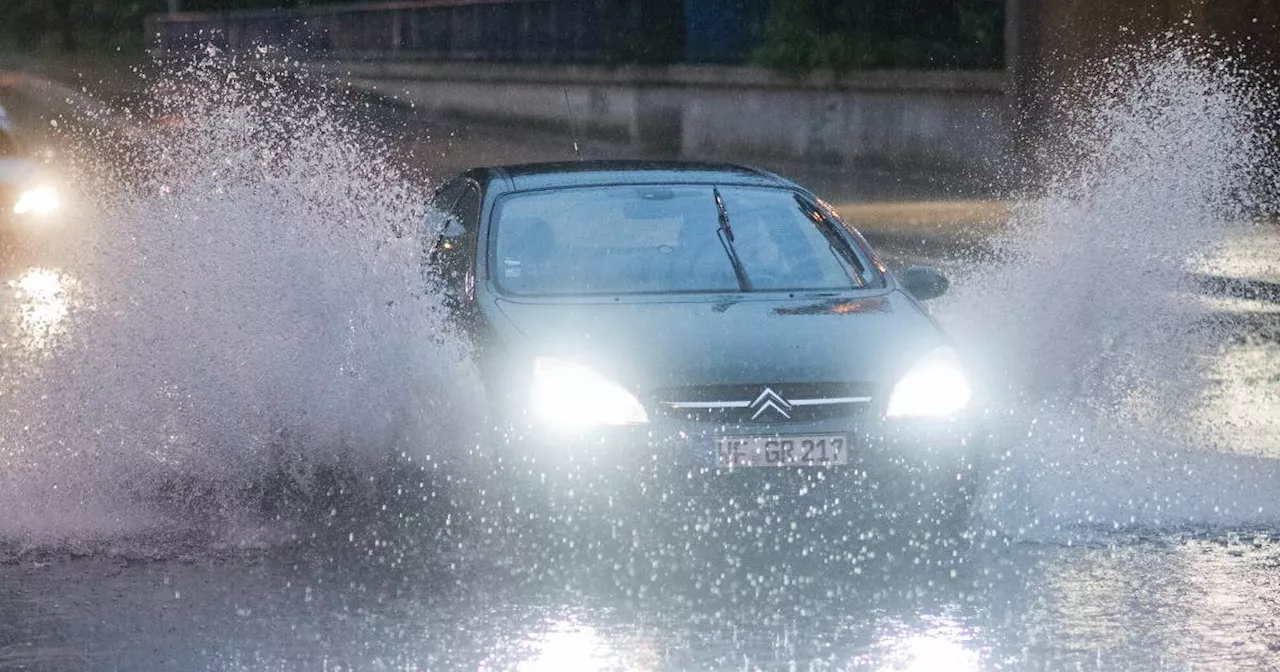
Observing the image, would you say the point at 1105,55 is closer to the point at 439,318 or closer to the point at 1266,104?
the point at 1266,104

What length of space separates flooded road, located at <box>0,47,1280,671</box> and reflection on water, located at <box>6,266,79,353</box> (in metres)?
0.08

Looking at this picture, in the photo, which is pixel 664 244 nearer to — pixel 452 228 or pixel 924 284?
pixel 924 284

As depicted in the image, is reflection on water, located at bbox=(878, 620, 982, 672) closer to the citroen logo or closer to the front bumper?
the front bumper

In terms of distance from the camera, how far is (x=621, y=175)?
9336mm

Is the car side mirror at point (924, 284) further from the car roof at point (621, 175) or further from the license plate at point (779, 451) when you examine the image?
the license plate at point (779, 451)

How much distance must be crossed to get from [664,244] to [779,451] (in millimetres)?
1766

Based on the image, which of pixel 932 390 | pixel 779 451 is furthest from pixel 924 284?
pixel 779 451

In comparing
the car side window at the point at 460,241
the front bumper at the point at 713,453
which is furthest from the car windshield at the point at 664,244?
the front bumper at the point at 713,453

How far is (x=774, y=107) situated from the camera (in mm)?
32938

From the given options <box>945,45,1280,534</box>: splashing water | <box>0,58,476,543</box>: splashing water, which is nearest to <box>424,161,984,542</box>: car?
<box>0,58,476,543</box>: splashing water

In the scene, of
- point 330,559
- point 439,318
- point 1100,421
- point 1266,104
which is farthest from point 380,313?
point 1266,104

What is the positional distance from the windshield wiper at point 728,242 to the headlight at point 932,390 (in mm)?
1027

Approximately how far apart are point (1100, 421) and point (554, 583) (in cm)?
403

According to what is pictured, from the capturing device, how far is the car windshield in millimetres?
8648
